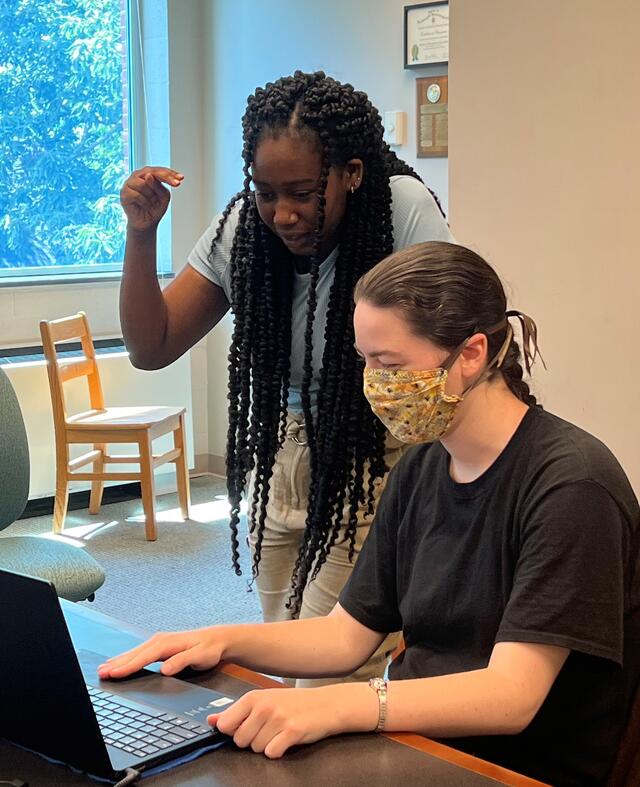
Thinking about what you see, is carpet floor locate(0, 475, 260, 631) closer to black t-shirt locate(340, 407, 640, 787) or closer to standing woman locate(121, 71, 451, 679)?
standing woman locate(121, 71, 451, 679)

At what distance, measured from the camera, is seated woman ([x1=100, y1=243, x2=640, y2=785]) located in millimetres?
1165

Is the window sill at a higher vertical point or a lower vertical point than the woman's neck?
lower

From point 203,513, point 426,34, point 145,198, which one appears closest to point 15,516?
point 145,198

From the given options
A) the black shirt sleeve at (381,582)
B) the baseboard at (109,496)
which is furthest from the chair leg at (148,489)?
the black shirt sleeve at (381,582)

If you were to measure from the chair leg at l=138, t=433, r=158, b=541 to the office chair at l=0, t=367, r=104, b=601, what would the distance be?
1587 millimetres

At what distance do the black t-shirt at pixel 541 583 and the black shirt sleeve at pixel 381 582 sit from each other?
0.04 metres

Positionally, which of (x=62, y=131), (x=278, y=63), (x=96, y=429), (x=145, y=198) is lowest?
(x=96, y=429)

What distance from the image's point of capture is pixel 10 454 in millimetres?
2473

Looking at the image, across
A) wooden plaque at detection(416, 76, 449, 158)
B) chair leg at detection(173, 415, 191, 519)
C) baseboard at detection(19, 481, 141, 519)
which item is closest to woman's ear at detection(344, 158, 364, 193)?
wooden plaque at detection(416, 76, 449, 158)

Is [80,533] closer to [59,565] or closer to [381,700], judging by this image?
[59,565]

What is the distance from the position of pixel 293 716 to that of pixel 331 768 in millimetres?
70

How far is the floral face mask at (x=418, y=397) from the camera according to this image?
1.29 m

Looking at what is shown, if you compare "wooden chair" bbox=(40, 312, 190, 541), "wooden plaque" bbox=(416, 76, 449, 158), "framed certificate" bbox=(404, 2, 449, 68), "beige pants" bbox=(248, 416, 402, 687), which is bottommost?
"wooden chair" bbox=(40, 312, 190, 541)

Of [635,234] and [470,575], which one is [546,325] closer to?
[635,234]
